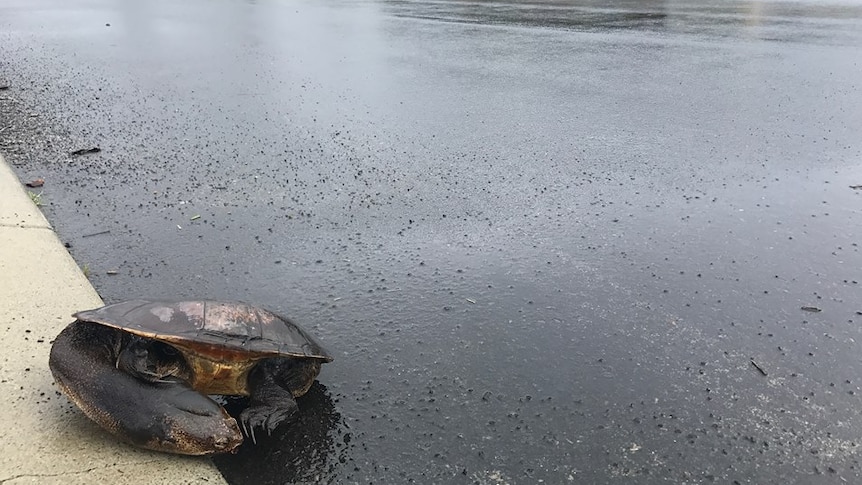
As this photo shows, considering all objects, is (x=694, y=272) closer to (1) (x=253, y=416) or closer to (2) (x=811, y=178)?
(2) (x=811, y=178)

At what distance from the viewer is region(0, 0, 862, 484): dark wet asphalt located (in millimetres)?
3090

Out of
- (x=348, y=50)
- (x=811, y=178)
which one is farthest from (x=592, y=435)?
(x=348, y=50)

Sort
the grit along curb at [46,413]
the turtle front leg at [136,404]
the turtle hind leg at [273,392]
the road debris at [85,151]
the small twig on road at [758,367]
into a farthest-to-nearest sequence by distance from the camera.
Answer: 1. the road debris at [85,151]
2. the small twig on road at [758,367]
3. the turtle hind leg at [273,392]
4. the turtle front leg at [136,404]
5. the grit along curb at [46,413]

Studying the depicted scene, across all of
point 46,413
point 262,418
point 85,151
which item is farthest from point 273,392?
point 85,151

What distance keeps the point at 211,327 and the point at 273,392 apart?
1.38ft

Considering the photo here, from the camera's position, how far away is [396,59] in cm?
1080

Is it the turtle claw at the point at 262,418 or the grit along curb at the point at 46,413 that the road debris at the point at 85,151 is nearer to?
the grit along curb at the point at 46,413

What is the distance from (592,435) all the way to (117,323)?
2146mm

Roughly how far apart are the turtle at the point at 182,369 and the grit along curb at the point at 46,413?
101 mm

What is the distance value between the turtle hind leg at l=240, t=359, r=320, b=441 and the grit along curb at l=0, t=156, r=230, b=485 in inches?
11.1

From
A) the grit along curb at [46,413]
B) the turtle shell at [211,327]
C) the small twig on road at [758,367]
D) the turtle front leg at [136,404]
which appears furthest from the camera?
the small twig on road at [758,367]

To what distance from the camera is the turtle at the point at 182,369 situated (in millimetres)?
2789

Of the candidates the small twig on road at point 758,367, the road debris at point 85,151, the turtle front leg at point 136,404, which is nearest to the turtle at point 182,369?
the turtle front leg at point 136,404

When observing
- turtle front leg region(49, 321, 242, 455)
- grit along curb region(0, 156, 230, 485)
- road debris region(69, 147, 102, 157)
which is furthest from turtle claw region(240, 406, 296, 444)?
road debris region(69, 147, 102, 157)
